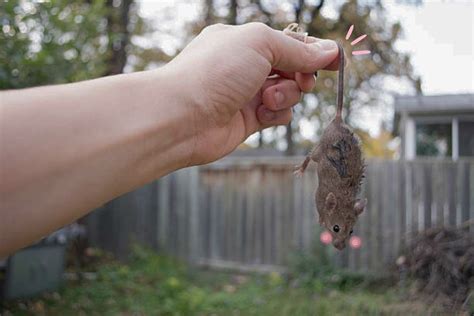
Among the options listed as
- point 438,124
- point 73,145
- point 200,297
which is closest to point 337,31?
point 438,124

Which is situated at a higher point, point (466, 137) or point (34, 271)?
point (466, 137)

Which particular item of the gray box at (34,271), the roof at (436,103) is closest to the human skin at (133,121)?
the gray box at (34,271)

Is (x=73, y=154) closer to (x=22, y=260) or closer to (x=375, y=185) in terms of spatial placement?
(x=22, y=260)

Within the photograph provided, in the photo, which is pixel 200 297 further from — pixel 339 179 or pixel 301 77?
pixel 339 179

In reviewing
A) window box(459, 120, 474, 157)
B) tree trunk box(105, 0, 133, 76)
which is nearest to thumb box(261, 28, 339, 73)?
window box(459, 120, 474, 157)

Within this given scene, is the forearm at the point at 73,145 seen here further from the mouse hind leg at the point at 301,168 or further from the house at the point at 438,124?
the house at the point at 438,124

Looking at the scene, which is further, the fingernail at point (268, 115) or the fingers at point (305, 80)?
the fingernail at point (268, 115)

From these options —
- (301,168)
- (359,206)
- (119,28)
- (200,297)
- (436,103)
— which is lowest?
(200,297)
